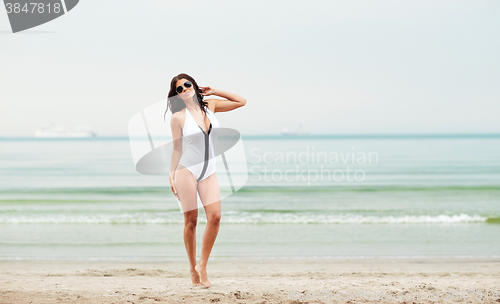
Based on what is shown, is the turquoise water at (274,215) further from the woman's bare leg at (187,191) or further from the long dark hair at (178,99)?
the long dark hair at (178,99)

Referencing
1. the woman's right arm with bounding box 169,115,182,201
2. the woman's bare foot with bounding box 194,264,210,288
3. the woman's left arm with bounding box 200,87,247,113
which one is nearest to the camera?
the woman's right arm with bounding box 169,115,182,201

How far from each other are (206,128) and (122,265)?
359 cm

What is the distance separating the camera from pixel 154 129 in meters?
4.63

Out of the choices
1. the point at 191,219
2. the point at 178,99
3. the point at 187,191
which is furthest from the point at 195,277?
the point at 178,99

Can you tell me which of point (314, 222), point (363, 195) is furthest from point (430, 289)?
point (363, 195)

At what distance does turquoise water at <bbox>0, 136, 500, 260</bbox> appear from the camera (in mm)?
7940

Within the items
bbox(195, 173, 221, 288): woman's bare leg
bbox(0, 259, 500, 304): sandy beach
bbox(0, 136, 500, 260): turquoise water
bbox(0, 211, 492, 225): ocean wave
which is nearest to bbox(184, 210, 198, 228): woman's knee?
bbox(195, 173, 221, 288): woman's bare leg

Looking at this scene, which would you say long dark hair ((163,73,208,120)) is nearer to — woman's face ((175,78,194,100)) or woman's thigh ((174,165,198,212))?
woman's face ((175,78,194,100))

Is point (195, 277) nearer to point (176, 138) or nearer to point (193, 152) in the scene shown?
point (193, 152)

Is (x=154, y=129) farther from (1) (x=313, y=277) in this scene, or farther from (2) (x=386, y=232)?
(2) (x=386, y=232)

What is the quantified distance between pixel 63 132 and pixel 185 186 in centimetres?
5916

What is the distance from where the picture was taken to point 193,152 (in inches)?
161

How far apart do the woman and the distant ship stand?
174 ft

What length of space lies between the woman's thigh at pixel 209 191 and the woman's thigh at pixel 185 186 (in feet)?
0.25
